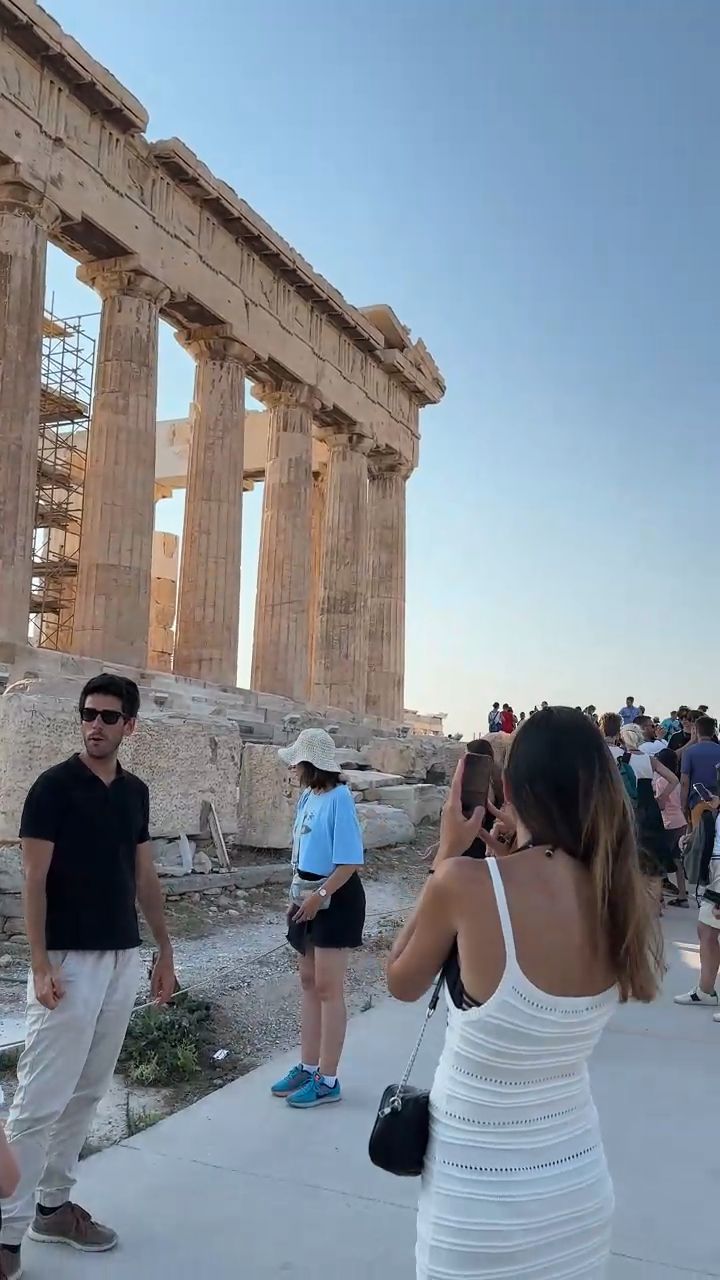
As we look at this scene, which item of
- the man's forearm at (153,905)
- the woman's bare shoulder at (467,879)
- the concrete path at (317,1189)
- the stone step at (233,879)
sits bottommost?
the concrete path at (317,1189)

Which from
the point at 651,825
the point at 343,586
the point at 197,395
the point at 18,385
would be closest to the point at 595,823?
the point at 651,825

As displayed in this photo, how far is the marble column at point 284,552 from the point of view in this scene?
21094 mm

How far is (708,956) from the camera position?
21.6ft

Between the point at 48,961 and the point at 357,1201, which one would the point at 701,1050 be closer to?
the point at 357,1201

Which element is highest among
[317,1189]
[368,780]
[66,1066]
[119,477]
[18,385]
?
[18,385]

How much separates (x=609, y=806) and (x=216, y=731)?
781cm

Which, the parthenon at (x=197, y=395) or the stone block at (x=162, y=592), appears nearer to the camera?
the parthenon at (x=197, y=395)

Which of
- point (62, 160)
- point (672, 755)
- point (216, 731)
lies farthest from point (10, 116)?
point (672, 755)

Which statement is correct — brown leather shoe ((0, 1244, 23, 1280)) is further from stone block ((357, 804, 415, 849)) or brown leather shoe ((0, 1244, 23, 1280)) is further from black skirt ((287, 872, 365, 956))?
stone block ((357, 804, 415, 849))

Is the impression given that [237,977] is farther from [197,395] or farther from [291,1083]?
[197,395]

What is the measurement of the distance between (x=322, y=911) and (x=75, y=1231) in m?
1.70

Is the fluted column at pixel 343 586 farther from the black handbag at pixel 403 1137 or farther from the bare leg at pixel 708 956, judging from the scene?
the black handbag at pixel 403 1137

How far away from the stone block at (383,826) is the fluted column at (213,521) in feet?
21.5

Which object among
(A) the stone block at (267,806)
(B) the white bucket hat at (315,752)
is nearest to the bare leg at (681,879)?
(A) the stone block at (267,806)
